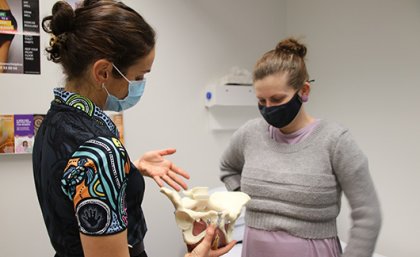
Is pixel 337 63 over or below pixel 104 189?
over

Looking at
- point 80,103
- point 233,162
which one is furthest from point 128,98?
point 233,162

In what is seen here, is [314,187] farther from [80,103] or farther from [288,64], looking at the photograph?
[80,103]

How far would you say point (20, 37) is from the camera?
182 centimetres

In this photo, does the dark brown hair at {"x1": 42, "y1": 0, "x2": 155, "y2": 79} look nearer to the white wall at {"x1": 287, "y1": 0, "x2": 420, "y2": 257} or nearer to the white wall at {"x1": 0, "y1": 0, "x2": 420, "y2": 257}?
the white wall at {"x1": 0, "y1": 0, "x2": 420, "y2": 257}

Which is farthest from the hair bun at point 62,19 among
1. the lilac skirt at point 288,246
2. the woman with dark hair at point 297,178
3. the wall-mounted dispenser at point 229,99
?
the wall-mounted dispenser at point 229,99

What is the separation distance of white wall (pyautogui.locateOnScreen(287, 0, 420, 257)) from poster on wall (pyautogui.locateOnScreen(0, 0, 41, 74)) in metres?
1.91

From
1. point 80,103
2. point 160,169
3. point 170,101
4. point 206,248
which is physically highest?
point 80,103

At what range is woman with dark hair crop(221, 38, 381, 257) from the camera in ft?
3.80

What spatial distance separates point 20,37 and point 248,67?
1568 mm

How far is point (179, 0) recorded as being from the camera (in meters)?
2.34

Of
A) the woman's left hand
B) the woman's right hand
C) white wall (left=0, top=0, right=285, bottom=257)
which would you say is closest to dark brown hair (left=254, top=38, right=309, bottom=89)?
the woman's left hand

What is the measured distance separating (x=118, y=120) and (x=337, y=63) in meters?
1.56

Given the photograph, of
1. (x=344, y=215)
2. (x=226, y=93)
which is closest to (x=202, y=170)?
(x=226, y=93)

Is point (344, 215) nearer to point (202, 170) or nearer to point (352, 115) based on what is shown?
point (352, 115)
